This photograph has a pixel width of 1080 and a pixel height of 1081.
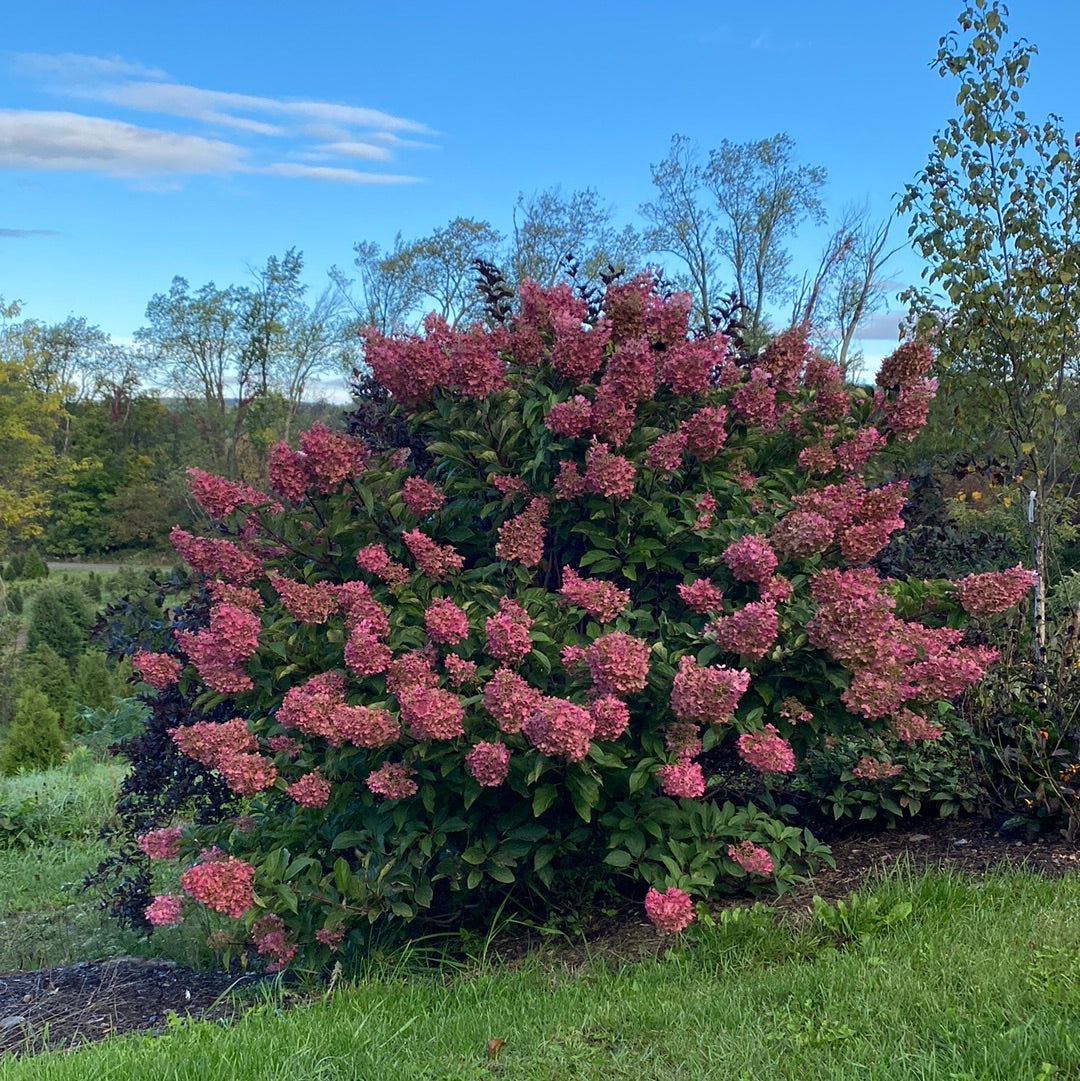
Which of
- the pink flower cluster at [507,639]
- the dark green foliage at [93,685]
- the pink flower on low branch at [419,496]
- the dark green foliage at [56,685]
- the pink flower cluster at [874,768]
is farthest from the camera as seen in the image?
the dark green foliage at [93,685]

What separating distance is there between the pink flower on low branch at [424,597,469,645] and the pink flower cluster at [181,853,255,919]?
0.96 metres

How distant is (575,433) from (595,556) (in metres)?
0.43

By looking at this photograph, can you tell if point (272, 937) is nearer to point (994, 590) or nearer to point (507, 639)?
point (507, 639)

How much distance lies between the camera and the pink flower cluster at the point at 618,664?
125 inches

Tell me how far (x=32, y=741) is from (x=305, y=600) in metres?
8.85

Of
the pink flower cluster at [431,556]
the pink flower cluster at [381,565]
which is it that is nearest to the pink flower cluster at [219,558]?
the pink flower cluster at [381,565]

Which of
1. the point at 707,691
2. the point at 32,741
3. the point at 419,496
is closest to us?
the point at 707,691

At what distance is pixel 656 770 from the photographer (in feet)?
10.9

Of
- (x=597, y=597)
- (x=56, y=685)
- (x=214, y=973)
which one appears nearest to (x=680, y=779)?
(x=597, y=597)

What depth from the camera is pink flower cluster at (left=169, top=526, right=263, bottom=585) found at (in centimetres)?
390

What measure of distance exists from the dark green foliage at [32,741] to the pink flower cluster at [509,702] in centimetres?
923

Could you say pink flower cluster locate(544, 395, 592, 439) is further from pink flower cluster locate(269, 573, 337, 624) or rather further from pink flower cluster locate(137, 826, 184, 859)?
pink flower cluster locate(137, 826, 184, 859)

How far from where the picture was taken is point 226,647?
3.59 metres

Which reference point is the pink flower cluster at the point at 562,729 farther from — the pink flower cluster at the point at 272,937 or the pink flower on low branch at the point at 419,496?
the pink flower cluster at the point at 272,937
